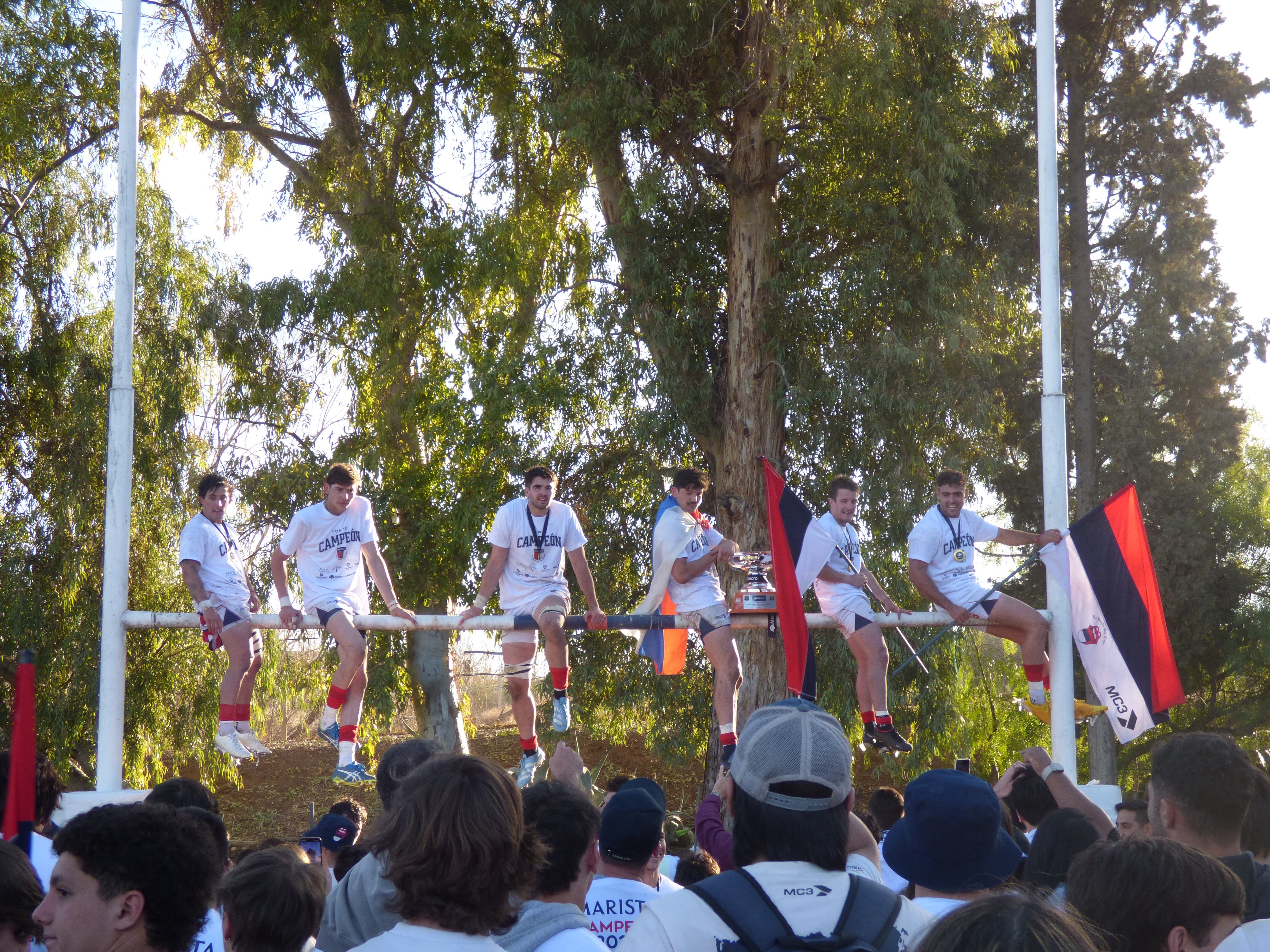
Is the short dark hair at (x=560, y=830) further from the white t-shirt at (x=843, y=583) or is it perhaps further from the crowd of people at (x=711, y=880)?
the white t-shirt at (x=843, y=583)

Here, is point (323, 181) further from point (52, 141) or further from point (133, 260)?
point (133, 260)

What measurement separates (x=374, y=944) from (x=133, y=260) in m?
8.32

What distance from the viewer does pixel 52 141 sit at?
15500mm

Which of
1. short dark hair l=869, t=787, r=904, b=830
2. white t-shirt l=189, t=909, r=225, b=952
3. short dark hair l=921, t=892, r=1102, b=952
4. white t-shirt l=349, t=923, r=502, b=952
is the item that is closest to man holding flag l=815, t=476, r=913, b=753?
short dark hair l=869, t=787, r=904, b=830

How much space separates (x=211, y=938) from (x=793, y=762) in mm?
1600

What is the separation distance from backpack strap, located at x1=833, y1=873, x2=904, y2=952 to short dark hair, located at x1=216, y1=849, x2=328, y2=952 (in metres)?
1.40

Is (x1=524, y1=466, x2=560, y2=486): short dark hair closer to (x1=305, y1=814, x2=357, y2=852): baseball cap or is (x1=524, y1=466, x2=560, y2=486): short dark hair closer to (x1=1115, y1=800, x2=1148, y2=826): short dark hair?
(x1=305, y1=814, x2=357, y2=852): baseball cap

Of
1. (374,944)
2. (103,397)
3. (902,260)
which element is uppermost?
(902,260)

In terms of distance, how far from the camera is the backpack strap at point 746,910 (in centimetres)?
222

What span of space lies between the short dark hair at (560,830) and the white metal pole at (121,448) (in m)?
6.85

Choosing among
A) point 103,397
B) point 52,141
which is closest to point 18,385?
point 103,397

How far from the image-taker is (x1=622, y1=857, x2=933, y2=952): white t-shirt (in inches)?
87.7

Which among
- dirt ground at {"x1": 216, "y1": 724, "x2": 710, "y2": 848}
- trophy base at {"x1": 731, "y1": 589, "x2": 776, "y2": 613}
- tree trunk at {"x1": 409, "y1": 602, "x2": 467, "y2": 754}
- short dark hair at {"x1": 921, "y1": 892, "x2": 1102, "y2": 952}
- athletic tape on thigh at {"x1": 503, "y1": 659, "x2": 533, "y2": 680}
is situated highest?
trophy base at {"x1": 731, "y1": 589, "x2": 776, "y2": 613}

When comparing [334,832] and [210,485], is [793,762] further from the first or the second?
[210,485]
